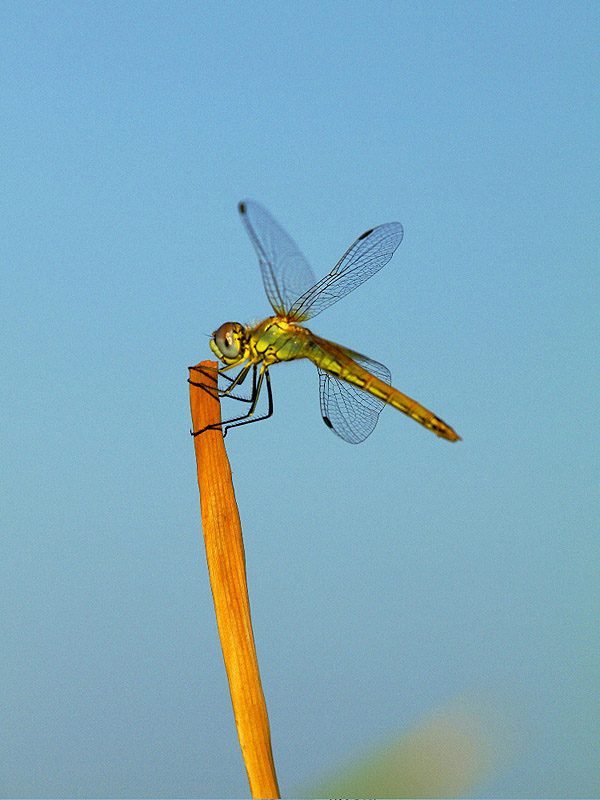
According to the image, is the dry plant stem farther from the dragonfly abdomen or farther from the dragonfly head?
the dragonfly abdomen

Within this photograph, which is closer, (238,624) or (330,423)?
(238,624)

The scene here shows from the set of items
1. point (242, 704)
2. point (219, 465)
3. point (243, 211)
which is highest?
point (243, 211)

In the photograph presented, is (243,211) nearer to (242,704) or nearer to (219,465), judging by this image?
(219,465)

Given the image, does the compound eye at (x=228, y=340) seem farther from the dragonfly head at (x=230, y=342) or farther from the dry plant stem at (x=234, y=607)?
the dry plant stem at (x=234, y=607)

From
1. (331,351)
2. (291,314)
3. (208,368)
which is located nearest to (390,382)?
(331,351)

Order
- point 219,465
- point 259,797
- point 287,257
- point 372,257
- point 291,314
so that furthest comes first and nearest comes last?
point 372,257 → point 291,314 → point 287,257 → point 219,465 → point 259,797

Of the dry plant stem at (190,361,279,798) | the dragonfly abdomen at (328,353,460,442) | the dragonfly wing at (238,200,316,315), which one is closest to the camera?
the dry plant stem at (190,361,279,798)

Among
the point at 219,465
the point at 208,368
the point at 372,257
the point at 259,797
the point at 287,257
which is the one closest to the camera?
the point at 259,797
